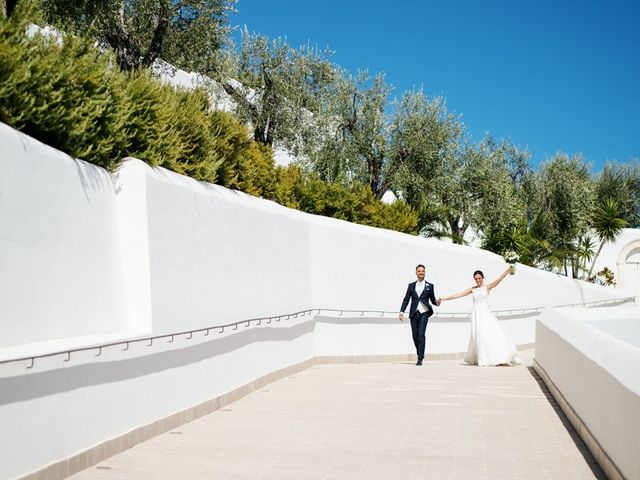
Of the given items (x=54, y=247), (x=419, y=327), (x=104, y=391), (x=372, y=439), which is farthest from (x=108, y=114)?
(x=419, y=327)

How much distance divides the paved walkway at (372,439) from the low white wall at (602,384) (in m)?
0.37

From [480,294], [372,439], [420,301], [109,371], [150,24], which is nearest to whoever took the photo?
[109,371]

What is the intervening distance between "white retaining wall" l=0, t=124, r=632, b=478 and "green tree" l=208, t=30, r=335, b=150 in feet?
37.8

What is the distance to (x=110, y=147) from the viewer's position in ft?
33.3

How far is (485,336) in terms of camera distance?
18453 mm

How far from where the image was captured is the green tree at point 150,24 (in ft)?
71.4

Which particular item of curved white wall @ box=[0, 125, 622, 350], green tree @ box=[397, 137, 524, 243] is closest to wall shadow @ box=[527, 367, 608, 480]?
curved white wall @ box=[0, 125, 622, 350]

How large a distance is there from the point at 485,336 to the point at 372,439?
956 cm

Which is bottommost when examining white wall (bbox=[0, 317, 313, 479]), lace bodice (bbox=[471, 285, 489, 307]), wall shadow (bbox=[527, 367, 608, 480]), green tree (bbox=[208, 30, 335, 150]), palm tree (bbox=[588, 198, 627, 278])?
wall shadow (bbox=[527, 367, 608, 480])

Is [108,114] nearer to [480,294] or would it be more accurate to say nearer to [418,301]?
[418,301]

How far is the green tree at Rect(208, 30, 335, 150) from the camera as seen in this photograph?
28.4 metres

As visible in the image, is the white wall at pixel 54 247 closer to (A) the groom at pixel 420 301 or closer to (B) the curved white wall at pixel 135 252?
(B) the curved white wall at pixel 135 252

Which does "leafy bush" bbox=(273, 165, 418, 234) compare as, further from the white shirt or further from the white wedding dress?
the white wedding dress

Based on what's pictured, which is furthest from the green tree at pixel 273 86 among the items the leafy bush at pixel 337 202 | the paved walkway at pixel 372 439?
the paved walkway at pixel 372 439
